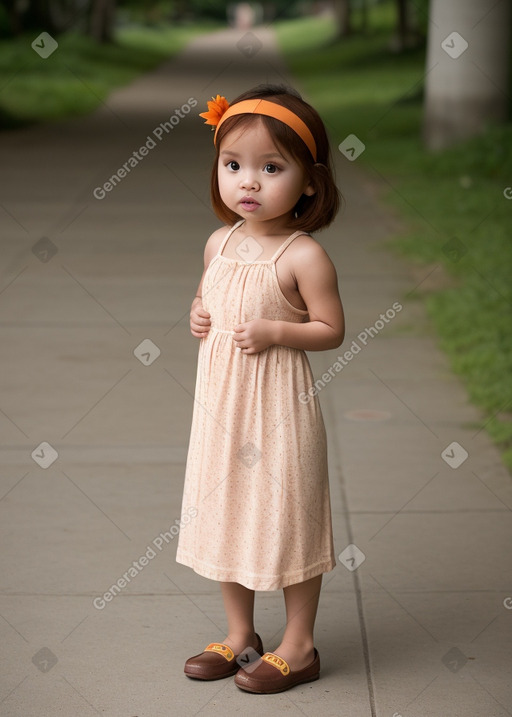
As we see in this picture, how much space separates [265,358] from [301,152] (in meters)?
0.54

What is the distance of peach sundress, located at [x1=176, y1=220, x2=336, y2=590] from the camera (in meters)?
3.04

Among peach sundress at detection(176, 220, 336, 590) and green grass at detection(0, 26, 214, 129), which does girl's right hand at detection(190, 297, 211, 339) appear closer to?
peach sundress at detection(176, 220, 336, 590)

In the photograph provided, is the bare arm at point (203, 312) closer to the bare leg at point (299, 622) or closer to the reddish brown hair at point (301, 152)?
the reddish brown hair at point (301, 152)

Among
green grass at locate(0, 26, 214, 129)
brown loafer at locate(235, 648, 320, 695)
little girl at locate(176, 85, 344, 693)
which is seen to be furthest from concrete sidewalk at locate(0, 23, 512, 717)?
green grass at locate(0, 26, 214, 129)

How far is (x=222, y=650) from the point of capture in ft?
10.6

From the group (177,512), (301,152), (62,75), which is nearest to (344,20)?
(62,75)

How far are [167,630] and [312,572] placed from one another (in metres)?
0.61

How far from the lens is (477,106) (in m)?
15.2

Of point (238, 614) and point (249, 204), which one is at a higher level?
point (249, 204)

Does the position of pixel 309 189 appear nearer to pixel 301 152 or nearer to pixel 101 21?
pixel 301 152

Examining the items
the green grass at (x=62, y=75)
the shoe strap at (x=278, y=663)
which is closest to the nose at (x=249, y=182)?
the shoe strap at (x=278, y=663)

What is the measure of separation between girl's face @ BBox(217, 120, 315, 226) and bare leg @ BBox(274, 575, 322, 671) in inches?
39.4

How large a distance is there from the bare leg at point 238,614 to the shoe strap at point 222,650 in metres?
0.01

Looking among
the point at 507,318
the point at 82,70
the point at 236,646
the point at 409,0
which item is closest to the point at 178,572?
the point at 236,646
